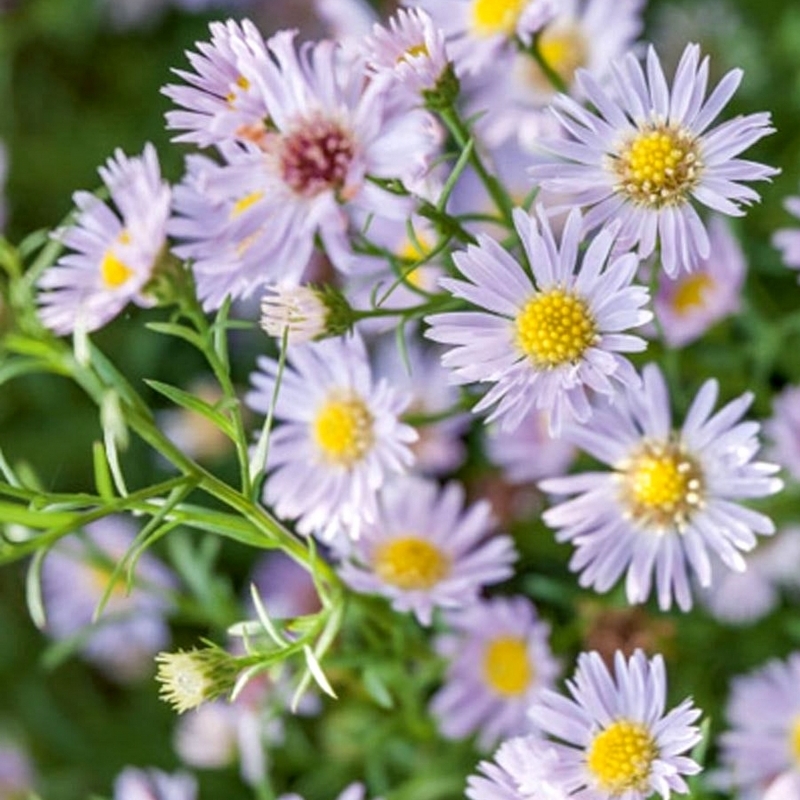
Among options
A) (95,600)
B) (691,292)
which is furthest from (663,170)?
(95,600)

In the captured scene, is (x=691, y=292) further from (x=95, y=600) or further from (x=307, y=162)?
(x=95, y=600)

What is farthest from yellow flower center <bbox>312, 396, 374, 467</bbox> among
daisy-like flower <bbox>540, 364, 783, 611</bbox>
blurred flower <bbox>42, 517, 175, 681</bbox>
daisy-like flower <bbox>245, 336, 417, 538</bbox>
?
blurred flower <bbox>42, 517, 175, 681</bbox>

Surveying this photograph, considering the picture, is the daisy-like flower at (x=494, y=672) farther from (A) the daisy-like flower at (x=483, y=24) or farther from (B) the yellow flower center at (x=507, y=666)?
(A) the daisy-like flower at (x=483, y=24)

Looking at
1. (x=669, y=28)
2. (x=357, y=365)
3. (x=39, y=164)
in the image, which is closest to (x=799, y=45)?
(x=669, y=28)

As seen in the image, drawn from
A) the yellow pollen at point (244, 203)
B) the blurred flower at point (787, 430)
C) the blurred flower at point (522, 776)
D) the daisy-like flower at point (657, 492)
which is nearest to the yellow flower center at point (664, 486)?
the daisy-like flower at point (657, 492)

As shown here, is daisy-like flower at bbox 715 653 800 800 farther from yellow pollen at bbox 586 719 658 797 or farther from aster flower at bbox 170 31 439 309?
aster flower at bbox 170 31 439 309
